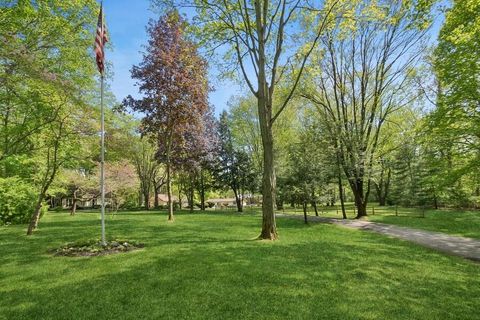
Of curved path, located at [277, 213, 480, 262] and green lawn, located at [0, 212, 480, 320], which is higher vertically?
green lawn, located at [0, 212, 480, 320]

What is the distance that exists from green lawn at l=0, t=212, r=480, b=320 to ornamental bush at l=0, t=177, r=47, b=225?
940 cm

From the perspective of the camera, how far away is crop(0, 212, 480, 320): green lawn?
494 cm

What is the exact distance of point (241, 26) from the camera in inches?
542

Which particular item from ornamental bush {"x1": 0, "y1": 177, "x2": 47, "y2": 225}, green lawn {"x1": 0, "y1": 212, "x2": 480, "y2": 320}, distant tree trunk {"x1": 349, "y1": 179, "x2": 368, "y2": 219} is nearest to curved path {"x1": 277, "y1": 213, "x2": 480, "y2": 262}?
green lawn {"x1": 0, "y1": 212, "x2": 480, "y2": 320}

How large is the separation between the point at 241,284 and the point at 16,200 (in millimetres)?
20417

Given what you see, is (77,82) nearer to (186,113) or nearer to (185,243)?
(186,113)

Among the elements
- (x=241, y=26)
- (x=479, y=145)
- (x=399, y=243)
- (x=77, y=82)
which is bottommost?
(x=399, y=243)

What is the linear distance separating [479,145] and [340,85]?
10884 millimetres

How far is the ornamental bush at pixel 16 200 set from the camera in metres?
17.7

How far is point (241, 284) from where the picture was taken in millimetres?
6242

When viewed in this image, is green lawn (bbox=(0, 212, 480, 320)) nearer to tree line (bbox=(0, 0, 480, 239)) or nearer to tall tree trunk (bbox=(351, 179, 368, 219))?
tree line (bbox=(0, 0, 480, 239))

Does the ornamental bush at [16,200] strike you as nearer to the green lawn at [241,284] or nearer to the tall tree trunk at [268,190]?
the green lawn at [241,284]

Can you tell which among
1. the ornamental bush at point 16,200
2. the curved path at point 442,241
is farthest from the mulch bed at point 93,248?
the curved path at point 442,241

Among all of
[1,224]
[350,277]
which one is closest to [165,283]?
[350,277]
